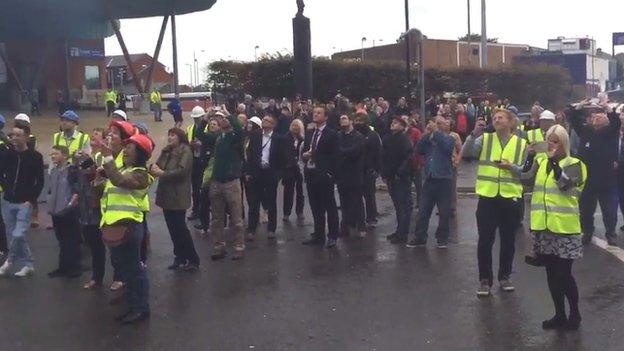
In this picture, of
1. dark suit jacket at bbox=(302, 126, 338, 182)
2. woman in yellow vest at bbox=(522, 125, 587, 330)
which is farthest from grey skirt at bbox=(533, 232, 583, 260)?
dark suit jacket at bbox=(302, 126, 338, 182)

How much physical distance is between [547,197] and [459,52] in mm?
49345

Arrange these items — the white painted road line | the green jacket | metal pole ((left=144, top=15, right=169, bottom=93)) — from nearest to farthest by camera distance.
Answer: the green jacket
the white painted road line
metal pole ((left=144, top=15, right=169, bottom=93))

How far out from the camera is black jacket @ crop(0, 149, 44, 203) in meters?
9.40

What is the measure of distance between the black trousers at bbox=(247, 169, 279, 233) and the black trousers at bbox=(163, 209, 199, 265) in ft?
6.38

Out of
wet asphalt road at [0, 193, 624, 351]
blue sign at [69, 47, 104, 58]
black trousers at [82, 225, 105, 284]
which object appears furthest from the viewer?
blue sign at [69, 47, 104, 58]

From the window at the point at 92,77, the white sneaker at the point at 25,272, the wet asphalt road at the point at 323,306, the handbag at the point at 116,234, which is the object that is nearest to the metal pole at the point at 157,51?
the window at the point at 92,77

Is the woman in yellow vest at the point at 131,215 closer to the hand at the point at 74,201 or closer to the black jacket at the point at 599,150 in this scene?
the hand at the point at 74,201

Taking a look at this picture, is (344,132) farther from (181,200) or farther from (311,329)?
(311,329)

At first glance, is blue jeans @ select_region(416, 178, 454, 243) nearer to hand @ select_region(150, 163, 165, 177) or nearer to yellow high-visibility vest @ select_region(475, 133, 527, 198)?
yellow high-visibility vest @ select_region(475, 133, 527, 198)

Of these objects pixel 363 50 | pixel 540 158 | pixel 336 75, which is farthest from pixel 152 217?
pixel 363 50

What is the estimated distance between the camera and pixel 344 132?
36.7 feet

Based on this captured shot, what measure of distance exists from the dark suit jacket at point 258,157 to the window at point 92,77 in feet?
142

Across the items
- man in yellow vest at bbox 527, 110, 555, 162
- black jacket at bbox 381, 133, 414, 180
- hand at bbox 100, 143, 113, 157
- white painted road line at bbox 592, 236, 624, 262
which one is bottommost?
white painted road line at bbox 592, 236, 624, 262

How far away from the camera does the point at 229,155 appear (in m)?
9.83
